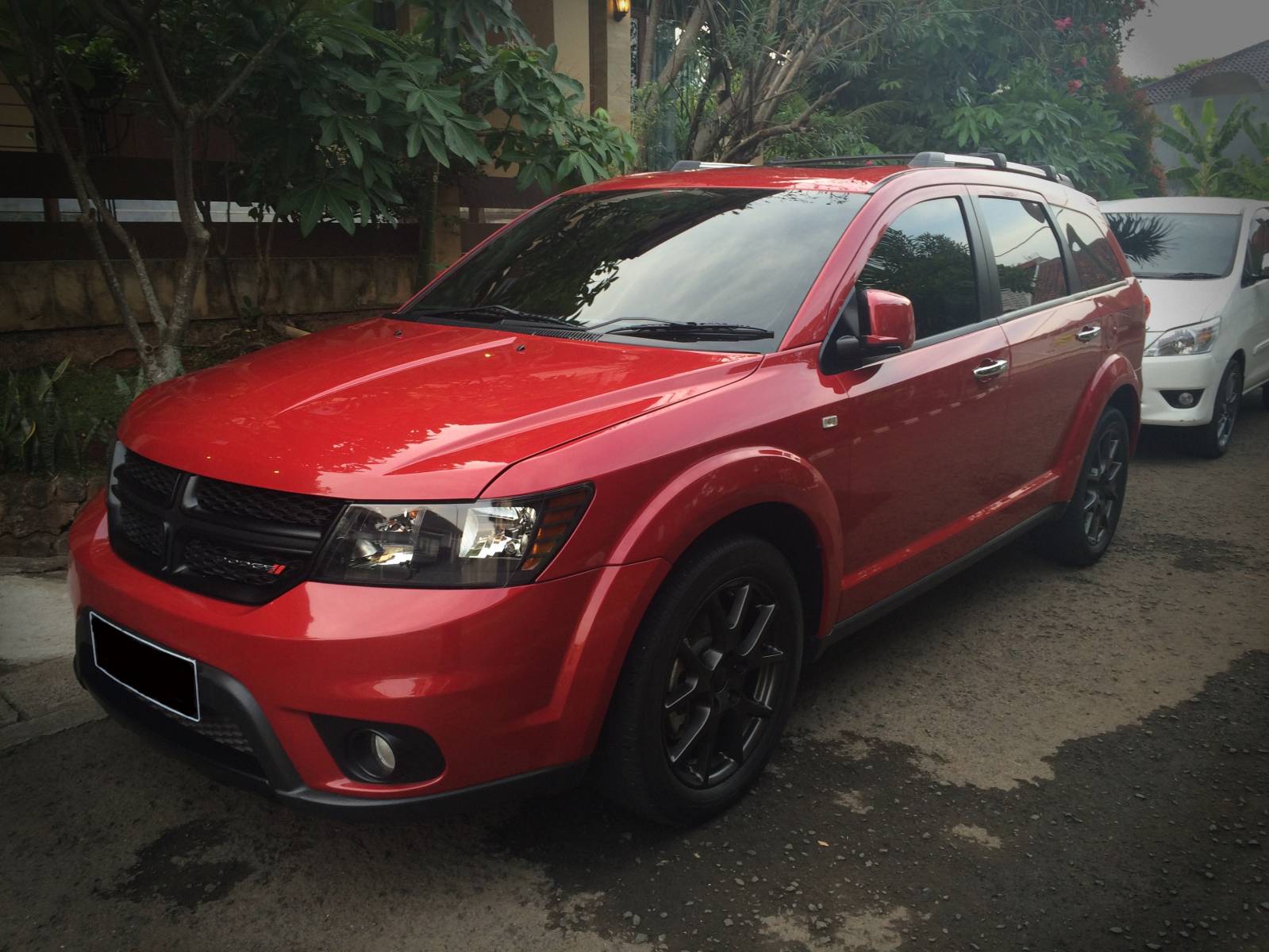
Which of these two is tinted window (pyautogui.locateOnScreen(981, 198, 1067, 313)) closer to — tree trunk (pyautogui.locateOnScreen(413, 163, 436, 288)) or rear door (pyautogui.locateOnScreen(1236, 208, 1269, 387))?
rear door (pyautogui.locateOnScreen(1236, 208, 1269, 387))

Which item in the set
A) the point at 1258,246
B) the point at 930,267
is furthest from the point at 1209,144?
the point at 930,267

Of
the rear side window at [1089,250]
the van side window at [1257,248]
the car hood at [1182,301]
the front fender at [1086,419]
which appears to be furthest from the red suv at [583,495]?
the van side window at [1257,248]

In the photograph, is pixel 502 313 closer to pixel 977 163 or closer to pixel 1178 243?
pixel 977 163

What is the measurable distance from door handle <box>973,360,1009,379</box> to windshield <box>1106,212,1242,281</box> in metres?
4.56

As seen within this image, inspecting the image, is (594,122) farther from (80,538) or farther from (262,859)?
(262,859)

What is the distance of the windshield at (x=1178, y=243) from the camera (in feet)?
26.5

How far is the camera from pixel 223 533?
8.33 feet

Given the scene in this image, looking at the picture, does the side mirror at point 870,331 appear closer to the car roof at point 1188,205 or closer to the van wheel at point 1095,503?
the van wheel at point 1095,503

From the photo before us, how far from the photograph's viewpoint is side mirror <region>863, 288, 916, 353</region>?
3250 millimetres

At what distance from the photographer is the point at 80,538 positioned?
3.01 meters

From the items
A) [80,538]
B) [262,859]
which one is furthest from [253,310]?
[262,859]

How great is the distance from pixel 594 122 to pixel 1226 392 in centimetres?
451

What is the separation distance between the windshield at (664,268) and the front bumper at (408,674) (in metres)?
0.99

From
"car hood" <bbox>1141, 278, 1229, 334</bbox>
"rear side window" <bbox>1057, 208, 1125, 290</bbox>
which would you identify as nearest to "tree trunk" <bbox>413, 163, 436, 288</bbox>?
"rear side window" <bbox>1057, 208, 1125, 290</bbox>
